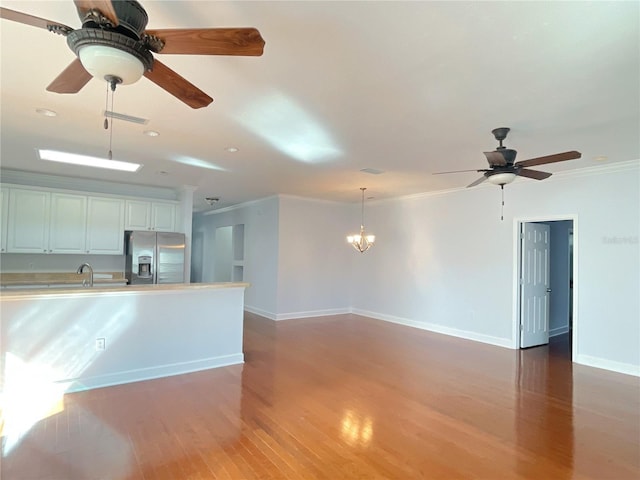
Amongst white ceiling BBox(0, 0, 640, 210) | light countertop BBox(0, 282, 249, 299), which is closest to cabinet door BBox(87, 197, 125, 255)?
white ceiling BBox(0, 0, 640, 210)

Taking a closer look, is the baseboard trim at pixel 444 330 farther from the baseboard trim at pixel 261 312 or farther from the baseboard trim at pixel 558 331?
the baseboard trim at pixel 261 312

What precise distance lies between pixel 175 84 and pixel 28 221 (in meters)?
5.04

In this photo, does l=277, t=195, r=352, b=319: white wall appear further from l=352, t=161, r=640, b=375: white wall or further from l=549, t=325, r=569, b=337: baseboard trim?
l=549, t=325, r=569, b=337: baseboard trim

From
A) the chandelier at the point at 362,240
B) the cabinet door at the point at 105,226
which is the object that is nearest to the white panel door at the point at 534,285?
the chandelier at the point at 362,240

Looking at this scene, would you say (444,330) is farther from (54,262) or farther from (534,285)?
(54,262)

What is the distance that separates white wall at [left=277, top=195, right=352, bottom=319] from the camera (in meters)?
7.55

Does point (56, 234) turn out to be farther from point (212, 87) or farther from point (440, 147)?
point (440, 147)

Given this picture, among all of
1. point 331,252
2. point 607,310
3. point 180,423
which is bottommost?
point 180,423

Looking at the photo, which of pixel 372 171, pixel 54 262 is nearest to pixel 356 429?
pixel 372 171

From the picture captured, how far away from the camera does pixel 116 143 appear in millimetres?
4145

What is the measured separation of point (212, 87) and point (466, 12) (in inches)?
71.1

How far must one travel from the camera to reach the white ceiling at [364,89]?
6.31ft

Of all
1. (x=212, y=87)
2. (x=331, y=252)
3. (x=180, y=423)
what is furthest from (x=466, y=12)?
(x=331, y=252)

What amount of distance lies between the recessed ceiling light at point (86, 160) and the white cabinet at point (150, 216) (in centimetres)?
96
